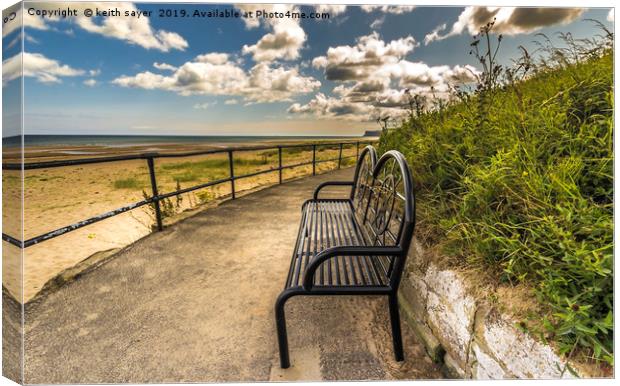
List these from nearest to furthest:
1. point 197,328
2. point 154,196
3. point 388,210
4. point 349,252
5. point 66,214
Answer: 1. point 349,252
2. point 197,328
3. point 388,210
4. point 154,196
5. point 66,214

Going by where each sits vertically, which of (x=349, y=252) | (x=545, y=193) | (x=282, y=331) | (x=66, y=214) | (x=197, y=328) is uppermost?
(x=545, y=193)

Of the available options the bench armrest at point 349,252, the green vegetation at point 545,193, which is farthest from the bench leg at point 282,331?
the green vegetation at point 545,193

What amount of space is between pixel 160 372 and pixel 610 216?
198 cm

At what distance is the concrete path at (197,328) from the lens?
1.46 meters

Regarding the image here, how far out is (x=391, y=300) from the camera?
4.66 ft

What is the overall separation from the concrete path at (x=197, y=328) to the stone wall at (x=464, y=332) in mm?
120

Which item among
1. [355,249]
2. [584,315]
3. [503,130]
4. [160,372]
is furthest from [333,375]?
[503,130]

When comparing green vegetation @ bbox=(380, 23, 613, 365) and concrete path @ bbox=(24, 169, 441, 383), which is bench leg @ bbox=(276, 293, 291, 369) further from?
green vegetation @ bbox=(380, 23, 613, 365)

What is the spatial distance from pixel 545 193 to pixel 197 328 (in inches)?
72.3

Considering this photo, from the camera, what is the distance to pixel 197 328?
1.72 meters

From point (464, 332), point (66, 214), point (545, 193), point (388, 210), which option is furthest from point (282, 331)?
point (66, 214)

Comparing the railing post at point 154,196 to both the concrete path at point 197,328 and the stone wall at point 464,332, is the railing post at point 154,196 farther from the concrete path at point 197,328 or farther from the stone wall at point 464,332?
the stone wall at point 464,332

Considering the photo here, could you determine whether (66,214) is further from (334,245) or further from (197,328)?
(334,245)

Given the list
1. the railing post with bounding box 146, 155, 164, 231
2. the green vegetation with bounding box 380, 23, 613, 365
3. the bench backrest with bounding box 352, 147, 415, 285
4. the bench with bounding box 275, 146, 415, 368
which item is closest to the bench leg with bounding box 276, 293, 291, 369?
the bench with bounding box 275, 146, 415, 368
